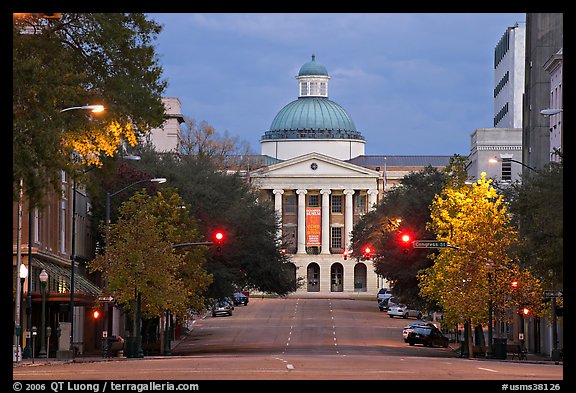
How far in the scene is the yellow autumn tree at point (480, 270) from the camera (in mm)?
63500

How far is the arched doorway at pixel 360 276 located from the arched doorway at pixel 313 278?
522 centimetres

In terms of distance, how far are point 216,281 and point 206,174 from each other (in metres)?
8.67

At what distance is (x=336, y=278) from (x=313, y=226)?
306 inches

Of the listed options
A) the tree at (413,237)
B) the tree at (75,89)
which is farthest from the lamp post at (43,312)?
the tree at (413,237)

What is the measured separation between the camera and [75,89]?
34.7 metres

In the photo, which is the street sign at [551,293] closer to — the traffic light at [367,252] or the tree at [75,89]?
the tree at [75,89]

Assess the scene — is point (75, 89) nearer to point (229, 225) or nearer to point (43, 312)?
point (43, 312)

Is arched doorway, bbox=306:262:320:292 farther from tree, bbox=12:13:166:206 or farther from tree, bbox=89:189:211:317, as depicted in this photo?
tree, bbox=12:13:166:206

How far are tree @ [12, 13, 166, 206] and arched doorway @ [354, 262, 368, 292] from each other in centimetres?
15913

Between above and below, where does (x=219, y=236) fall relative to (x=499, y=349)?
above

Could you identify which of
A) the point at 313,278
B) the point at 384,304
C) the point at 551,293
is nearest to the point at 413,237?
the point at 551,293
